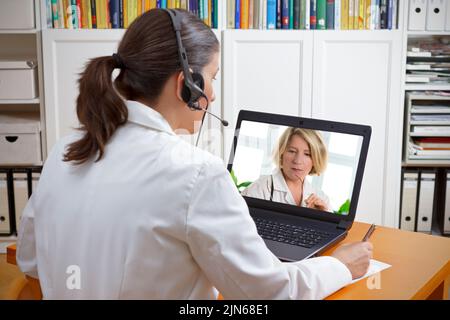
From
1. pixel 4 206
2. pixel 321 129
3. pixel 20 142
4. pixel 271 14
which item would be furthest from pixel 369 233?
pixel 4 206

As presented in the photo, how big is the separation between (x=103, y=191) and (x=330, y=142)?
26.8 inches

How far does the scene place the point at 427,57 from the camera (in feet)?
9.49

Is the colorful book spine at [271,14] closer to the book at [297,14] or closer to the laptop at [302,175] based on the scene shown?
the book at [297,14]

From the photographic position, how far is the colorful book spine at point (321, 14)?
2793 mm

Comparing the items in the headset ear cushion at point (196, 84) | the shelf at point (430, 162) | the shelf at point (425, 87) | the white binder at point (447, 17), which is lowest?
the shelf at point (430, 162)

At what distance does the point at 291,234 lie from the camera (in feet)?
4.51

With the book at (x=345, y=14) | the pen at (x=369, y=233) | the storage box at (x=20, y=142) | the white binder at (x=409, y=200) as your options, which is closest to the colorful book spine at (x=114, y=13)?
the storage box at (x=20, y=142)

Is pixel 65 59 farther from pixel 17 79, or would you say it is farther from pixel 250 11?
pixel 250 11

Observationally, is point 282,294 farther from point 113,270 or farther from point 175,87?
point 175,87

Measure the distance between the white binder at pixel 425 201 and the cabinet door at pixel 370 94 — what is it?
5.6 inches
